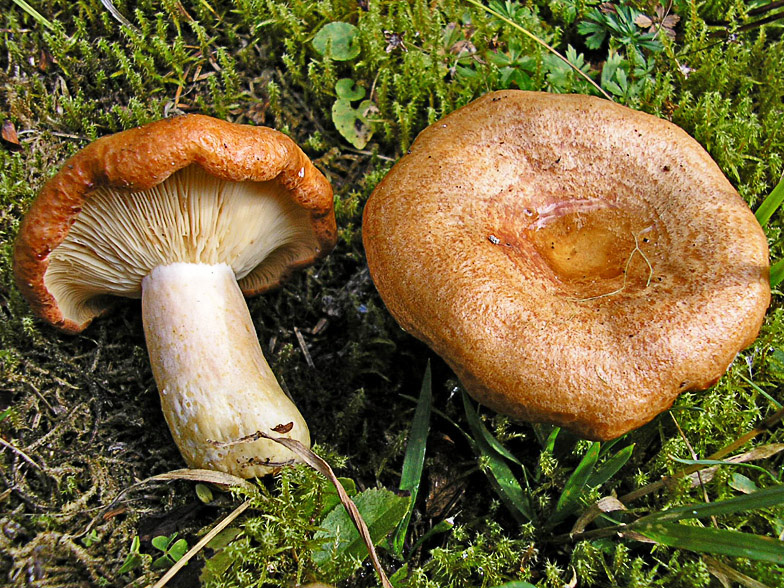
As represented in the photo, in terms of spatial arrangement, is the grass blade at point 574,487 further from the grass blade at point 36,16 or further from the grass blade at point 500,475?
the grass blade at point 36,16

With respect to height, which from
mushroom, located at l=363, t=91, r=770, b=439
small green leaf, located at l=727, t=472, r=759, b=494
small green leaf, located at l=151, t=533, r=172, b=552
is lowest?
small green leaf, located at l=727, t=472, r=759, b=494

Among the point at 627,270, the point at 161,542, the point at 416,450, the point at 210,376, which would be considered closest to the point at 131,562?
the point at 161,542

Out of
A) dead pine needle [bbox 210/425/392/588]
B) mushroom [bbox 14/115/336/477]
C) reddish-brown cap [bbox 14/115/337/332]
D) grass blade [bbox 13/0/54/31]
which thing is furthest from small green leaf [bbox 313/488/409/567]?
grass blade [bbox 13/0/54/31]

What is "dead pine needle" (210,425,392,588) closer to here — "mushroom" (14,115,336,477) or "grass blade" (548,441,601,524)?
"mushroom" (14,115,336,477)

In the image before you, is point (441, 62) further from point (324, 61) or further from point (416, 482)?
point (416, 482)

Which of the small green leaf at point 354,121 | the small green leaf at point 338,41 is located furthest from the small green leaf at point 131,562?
the small green leaf at point 338,41

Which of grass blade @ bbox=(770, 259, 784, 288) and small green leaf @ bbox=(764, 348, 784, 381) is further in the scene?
small green leaf @ bbox=(764, 348, 784, 381)

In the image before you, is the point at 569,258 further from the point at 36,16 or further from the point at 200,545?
the point at 36,16
